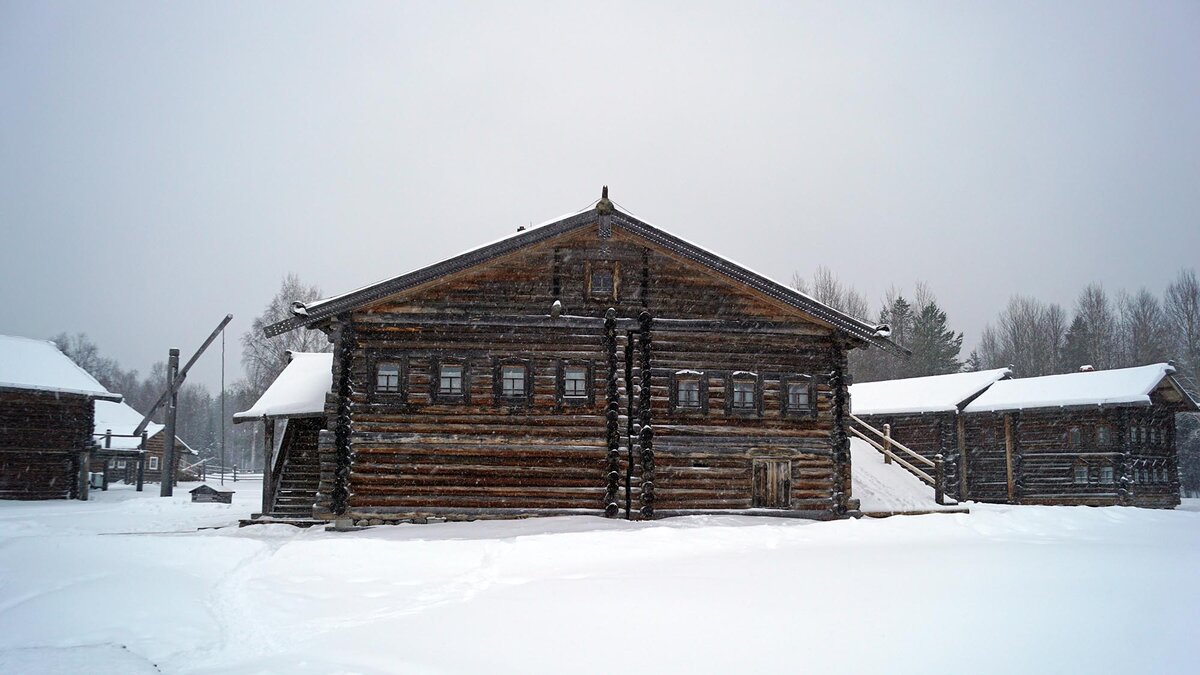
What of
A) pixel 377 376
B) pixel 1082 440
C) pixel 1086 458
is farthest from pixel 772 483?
pixel 1082 440

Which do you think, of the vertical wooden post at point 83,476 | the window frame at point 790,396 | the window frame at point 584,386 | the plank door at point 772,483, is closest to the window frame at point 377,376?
the window frame at point 584,386

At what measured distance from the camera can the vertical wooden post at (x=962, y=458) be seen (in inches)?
1357


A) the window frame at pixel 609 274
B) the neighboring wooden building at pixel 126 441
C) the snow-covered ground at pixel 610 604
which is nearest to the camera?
the snow-covered ground at pixel 610 604

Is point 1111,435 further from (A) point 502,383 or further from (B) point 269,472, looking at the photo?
(B) point 269,472

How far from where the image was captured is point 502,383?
18.7 m

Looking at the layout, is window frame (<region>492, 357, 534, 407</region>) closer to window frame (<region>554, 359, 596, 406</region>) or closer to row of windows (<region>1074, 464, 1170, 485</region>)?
window frame (<region>554, 359, 596, 406</region>)

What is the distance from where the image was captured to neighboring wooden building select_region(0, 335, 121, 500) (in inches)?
1195

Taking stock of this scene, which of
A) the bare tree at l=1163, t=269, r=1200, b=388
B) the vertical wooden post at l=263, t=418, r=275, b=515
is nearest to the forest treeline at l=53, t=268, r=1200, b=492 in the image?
the bare tree at l=1163, t=269, r=1200, b=388

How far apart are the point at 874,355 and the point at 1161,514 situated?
46.3 meters

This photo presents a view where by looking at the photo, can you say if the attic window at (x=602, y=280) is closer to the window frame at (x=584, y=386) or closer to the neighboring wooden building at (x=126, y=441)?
the window frame at (x=584, y=386)

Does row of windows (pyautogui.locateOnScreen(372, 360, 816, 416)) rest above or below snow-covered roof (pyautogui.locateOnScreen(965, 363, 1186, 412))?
below

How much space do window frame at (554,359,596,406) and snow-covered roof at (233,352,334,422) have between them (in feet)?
17.3

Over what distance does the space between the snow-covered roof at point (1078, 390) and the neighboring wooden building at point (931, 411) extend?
0.92 meters

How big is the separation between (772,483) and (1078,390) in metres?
20.8
